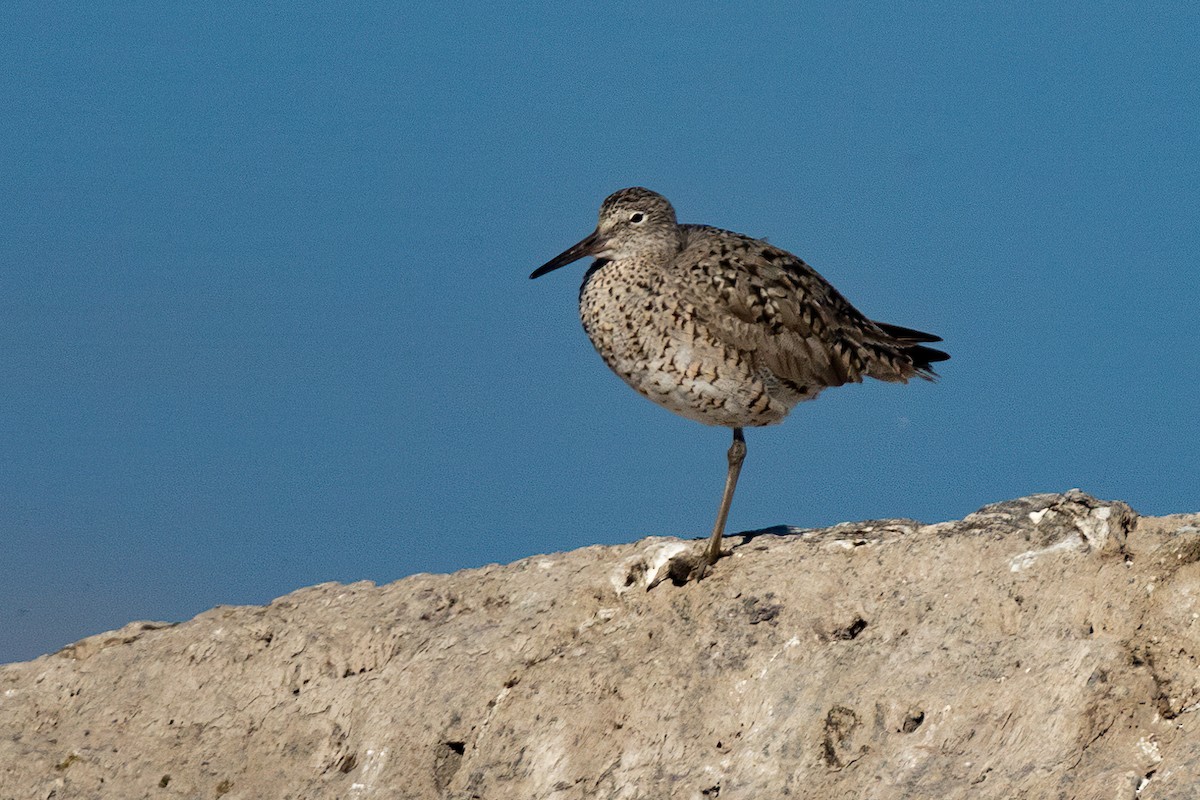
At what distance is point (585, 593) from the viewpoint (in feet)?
33.2

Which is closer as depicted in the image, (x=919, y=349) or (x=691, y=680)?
(x=691, y=680)

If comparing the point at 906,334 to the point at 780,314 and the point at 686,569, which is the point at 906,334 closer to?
the point at 780,314

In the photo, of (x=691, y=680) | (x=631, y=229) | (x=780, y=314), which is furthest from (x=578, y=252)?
(x=691, y=680)

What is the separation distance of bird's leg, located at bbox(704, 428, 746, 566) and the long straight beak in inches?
68.5

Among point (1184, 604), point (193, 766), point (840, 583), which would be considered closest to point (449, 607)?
point (193, 766)

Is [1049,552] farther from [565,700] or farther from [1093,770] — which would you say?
[565,700]

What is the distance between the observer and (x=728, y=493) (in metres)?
10.5

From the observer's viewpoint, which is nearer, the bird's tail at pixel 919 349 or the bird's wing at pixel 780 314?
the bird's wing at pixel 780 314

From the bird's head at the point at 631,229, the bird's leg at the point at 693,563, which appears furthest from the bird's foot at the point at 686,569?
the bird's head at the point at 631,229

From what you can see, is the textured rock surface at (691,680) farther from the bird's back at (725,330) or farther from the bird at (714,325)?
the bird's back at (725,330)

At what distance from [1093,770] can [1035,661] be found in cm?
77

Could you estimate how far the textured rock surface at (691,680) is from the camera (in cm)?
793

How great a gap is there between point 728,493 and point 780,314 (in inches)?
52.3

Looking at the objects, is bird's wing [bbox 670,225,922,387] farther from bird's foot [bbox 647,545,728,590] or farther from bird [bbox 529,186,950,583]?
bird's foot [bbox 647,545,728,590]
